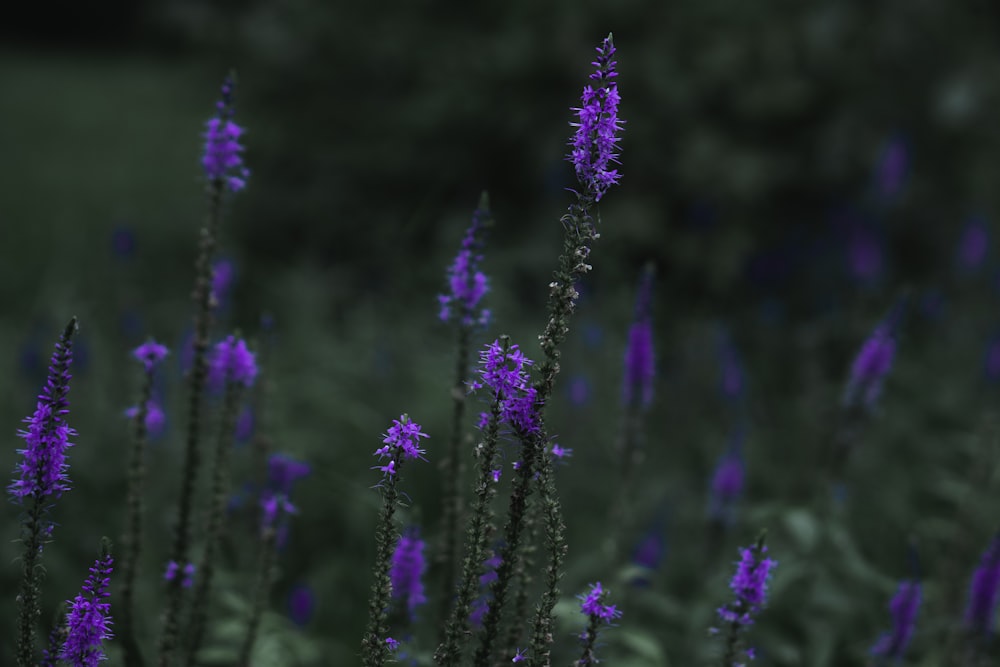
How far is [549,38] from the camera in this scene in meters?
7.86

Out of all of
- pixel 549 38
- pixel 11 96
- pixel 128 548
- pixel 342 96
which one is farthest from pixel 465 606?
pixel 11 96

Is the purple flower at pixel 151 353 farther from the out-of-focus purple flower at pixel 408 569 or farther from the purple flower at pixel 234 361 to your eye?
the out-of-focus purple flower at pixel 408 569

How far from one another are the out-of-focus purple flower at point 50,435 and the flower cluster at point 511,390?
0.91 m

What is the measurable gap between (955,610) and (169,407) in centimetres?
500

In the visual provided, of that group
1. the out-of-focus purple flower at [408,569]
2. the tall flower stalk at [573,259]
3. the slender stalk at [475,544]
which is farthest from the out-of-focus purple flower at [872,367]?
the slender stalk at [475,544]

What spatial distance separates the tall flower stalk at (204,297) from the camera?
9.23 ft

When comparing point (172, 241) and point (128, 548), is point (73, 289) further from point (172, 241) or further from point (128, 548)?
point (128, 548)

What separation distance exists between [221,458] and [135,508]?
0.30 m

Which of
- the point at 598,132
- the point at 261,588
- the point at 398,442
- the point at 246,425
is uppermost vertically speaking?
the point at 246,425

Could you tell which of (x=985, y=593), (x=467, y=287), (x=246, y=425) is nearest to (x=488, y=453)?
(x=467, y=287)

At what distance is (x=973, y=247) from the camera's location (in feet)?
25.7

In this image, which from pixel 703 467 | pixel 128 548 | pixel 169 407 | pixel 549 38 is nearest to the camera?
pixel 128 548

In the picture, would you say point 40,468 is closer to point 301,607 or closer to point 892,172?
point 301,607

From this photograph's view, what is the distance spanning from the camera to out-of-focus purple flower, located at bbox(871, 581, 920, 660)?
3.07 meters
